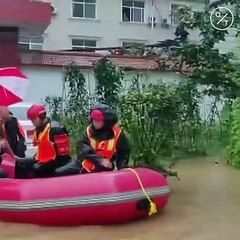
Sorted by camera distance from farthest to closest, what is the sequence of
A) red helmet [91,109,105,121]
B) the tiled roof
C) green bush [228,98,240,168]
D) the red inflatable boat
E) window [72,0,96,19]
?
window [72,0,96,19] < the tiled roof < green bush [228,98,240,168] < red helmet [91,109,105,121] < the red inflatable boat

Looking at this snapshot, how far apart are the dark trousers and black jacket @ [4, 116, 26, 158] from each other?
0.31 m

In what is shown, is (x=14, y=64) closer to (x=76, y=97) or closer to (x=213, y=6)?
(x=76, y=97)

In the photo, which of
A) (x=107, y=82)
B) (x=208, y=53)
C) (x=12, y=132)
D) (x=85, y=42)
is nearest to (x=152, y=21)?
(x=85, y=42)

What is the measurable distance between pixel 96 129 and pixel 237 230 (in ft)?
5.89

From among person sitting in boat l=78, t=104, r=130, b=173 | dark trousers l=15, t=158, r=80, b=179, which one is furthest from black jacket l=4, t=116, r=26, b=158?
person sitting in boat l=78, t=104, r=130, b=173

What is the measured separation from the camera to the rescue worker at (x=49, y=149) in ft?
23.6

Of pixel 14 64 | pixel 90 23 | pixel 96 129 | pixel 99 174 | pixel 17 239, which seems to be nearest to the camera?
pixel 17 239

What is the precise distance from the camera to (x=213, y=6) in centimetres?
1153

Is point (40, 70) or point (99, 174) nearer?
point (99, 174)

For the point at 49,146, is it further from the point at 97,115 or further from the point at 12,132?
the point at 12,132

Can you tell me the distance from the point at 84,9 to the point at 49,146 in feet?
77.0

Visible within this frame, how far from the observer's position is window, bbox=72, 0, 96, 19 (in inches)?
1179

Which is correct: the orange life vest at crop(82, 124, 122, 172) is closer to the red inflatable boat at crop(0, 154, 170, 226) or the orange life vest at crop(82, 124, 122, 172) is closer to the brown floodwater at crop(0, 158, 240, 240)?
the red inflatable boat at crop(0, 154, 170, 226)

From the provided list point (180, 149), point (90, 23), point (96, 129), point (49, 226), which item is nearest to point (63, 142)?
point (96, 129)
